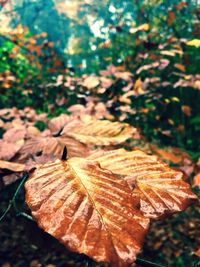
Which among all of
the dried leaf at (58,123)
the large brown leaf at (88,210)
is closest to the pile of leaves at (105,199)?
the large brown leaf at (88,210)

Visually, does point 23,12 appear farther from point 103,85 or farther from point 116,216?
point 116,216

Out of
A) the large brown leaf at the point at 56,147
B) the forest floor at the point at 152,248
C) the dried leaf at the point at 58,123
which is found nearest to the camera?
the large brown leaf at the point at 56,147

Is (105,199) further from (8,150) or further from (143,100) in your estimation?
(143,100)

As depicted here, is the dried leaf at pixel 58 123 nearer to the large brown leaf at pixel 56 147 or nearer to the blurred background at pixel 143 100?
the large brown leaf at pixel 56 147

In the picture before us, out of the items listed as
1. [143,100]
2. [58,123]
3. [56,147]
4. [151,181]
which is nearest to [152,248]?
[143,100]

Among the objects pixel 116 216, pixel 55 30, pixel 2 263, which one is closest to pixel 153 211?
pixel 116 216

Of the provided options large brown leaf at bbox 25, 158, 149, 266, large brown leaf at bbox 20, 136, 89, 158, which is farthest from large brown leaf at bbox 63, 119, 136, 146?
large brown leaf at bbox 25, 158, 149, 266

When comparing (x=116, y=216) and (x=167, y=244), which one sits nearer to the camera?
(x=116, y=216)
